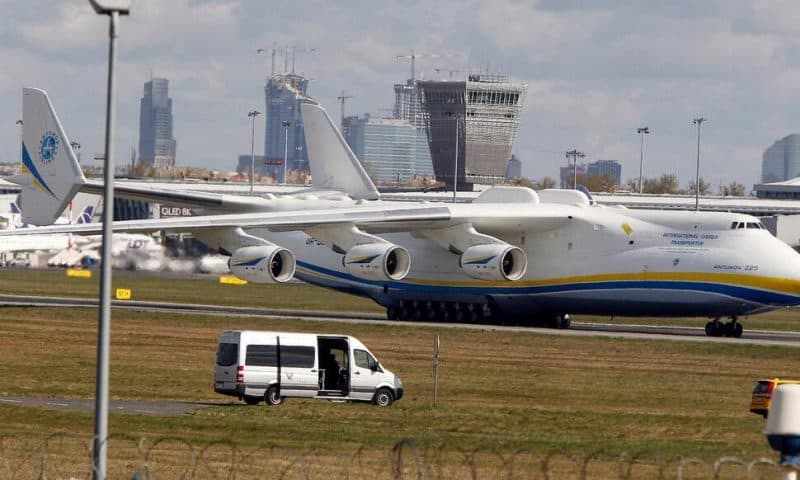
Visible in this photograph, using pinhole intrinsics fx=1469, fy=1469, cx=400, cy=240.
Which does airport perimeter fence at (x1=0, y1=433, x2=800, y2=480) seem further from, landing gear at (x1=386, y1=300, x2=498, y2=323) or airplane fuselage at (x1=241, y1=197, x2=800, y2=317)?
landing gear at (x1=386, y1=300, x2=498, y2=323)

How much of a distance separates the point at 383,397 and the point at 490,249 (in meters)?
17.1

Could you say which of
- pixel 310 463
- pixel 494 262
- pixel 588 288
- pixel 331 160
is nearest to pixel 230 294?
pixel 331 160

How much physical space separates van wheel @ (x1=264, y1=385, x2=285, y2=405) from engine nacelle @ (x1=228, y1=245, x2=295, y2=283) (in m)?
16.7

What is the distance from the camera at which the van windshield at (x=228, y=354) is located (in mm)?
25406

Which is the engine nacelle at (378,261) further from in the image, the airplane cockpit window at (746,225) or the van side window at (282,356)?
the van side window at (282,356)

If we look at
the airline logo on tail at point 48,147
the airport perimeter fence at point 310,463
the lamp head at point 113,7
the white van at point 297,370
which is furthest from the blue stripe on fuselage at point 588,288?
the lamp head at point 113,7

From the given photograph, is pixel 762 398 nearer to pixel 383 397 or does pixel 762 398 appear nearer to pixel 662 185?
pixel 383 397

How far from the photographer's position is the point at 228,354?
83.9 ft

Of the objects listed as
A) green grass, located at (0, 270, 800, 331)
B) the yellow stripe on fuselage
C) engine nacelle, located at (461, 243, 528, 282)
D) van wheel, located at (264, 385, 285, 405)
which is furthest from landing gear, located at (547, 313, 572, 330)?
van wheel, located at (264, 385, 285, 405)

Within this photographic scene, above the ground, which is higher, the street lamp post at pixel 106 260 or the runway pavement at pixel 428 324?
the street lamp post at pixel 106 260

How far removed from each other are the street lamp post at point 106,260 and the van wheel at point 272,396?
39.4 feet

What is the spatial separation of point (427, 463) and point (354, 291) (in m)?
29.9

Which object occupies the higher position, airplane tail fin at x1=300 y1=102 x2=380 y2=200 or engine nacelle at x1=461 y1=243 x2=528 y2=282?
airplane tail fin at x1=300 y1=102 x2=380 y2=200

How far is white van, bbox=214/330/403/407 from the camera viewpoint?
2536 cm
